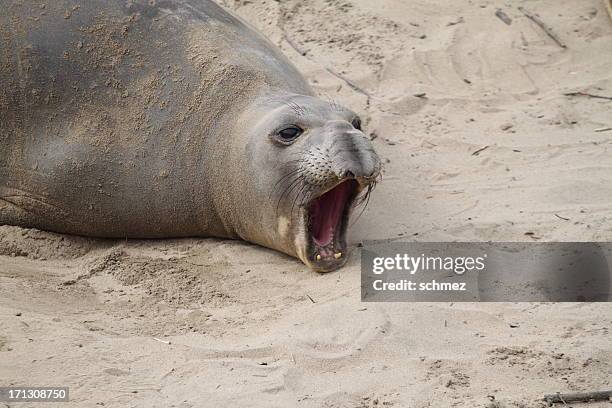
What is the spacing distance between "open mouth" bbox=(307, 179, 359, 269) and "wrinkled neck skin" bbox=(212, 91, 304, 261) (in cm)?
11

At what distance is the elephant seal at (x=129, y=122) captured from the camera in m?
5.15

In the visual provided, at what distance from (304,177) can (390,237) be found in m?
0.62

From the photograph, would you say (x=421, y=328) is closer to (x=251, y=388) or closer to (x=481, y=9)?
(x=251, y=388)

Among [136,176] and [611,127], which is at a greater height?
[136,176]

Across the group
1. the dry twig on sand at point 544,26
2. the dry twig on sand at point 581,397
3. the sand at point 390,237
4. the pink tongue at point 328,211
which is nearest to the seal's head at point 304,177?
the pink tongue at point 328,211

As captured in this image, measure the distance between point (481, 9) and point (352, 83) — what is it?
1417mm

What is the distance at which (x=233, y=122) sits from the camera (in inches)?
205

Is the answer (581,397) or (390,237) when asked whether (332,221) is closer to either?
(390,237)

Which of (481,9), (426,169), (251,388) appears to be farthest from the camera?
(481,9)

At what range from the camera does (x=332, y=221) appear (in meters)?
4.91

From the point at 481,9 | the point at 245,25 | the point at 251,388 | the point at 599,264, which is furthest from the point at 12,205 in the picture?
the point at 481,9

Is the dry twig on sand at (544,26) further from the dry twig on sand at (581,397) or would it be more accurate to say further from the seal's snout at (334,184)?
the dry twig on sand at (581,397)

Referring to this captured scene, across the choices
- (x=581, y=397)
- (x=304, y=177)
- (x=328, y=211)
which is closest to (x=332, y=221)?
(x=328, y=211)

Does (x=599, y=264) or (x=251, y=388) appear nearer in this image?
(x=251, y=388)
